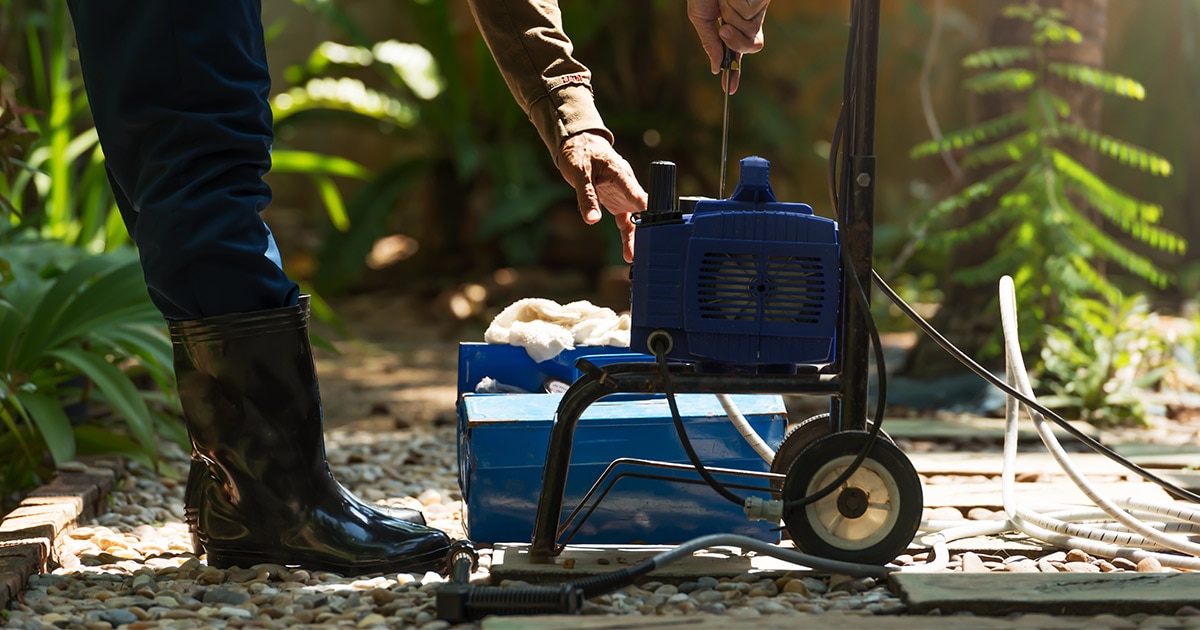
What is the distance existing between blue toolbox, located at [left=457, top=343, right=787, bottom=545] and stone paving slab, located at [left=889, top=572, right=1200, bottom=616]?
1.12 feet

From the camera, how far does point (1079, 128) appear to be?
3.43 metres

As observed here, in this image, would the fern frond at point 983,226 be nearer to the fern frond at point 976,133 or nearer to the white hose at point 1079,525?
the fern frond at point 976,133

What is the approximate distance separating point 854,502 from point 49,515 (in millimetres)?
1236

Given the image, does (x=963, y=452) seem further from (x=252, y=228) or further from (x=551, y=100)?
(x=252, y=228)

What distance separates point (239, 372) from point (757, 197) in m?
0.72

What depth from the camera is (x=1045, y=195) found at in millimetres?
3422

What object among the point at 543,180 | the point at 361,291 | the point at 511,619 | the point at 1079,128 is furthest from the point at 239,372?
the point at 361,291

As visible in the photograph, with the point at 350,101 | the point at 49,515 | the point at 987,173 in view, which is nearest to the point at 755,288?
the point at 49,515

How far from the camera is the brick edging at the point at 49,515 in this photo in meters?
1.59

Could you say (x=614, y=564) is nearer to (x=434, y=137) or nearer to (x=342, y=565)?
(x=342, y=565)

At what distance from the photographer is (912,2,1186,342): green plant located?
3.39 m

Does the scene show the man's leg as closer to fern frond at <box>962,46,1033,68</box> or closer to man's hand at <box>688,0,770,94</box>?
man's hand at <box>688,0,770,94</box>

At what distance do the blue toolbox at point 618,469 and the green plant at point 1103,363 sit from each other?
1.67m

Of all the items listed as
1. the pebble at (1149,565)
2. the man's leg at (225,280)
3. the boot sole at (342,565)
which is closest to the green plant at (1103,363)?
the pebble at (1149,565)
